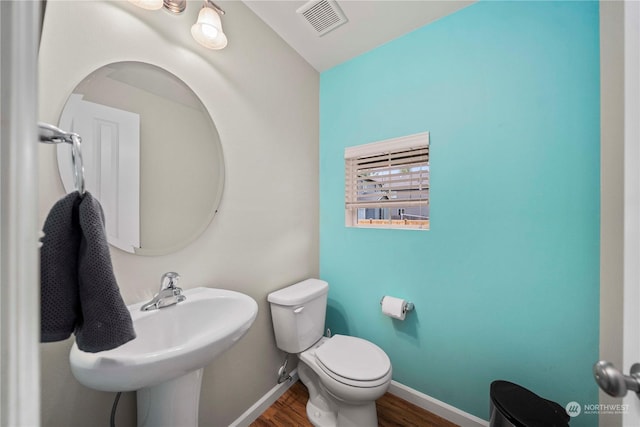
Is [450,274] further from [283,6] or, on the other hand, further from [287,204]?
[283,6]

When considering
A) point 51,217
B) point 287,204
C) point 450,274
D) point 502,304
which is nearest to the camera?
point 51,217

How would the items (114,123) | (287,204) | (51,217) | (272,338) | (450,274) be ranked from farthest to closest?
1. (287,204)
2. (272,338)
3. (450,274)
4. (114,123)
5. (51,217)

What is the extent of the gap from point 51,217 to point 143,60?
752 mm

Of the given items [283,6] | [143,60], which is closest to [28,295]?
[143,60]

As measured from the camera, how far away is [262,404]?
1.35 metres

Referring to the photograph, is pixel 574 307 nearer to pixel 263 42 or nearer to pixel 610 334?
pixel 610 334

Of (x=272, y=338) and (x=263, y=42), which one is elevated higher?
(x=263, y=42)

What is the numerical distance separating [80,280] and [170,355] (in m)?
0.28

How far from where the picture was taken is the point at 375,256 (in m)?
1.58

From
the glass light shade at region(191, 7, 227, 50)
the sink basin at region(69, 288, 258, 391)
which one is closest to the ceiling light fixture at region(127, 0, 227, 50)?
the glass light shade at region(191, 7, 227, 50)

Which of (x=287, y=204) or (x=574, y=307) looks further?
(x=287, y=204)

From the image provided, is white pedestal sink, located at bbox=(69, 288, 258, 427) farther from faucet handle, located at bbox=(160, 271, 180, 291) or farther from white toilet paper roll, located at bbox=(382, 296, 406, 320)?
white toilet paper roll, located at bbox=(382, 296, 406, 320)

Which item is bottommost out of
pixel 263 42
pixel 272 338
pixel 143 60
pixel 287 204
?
pixel 272 338

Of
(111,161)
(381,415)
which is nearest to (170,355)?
(111,161)
